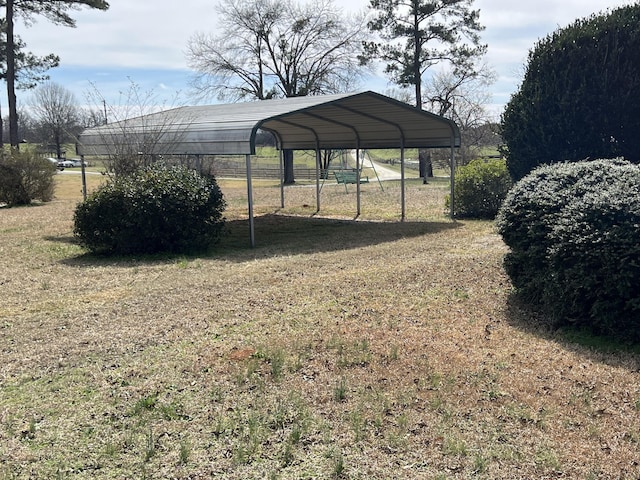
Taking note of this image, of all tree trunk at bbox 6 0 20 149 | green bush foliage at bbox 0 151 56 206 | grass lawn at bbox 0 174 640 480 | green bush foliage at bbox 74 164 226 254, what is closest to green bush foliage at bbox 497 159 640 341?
grass lawn at bbox 0 174 640 480

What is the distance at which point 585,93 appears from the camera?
10.8 meters

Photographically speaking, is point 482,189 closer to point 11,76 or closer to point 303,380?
point 303,380

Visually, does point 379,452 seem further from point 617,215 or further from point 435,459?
point 617,215

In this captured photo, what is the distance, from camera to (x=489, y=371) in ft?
13.8

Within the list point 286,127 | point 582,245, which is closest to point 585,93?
point 582,245

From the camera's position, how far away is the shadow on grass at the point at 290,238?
9078mm

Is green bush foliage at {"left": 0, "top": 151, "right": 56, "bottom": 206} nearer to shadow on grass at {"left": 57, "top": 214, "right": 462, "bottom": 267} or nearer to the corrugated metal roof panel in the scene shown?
the corrugated metal roof panel

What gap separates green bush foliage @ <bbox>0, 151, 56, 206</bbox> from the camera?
1803cm

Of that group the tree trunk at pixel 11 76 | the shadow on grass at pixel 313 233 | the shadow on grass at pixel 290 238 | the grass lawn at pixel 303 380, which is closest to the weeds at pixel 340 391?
the grass lawn at pixel 303 380

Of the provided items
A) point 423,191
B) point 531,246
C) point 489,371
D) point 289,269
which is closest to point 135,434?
point 489,371

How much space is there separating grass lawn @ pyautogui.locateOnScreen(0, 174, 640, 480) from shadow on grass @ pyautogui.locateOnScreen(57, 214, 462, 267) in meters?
1.24

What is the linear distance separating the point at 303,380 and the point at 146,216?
18.8ft

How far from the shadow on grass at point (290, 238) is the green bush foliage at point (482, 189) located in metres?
1.34

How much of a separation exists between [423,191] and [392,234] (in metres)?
10.9
